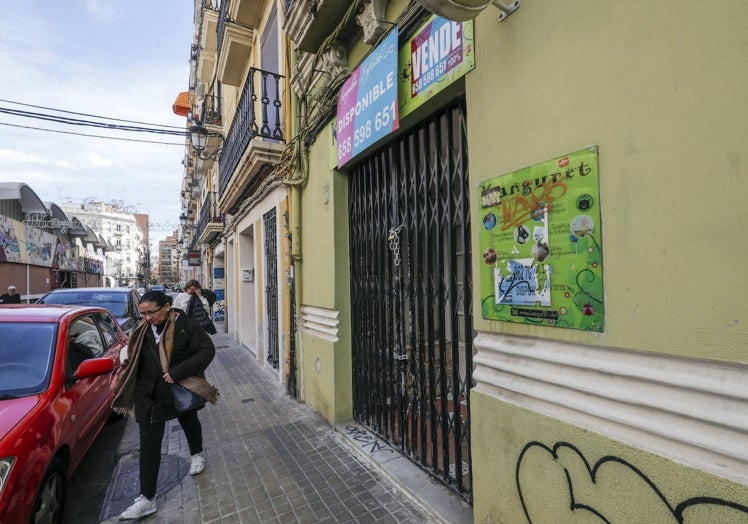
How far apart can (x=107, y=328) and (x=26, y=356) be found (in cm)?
181

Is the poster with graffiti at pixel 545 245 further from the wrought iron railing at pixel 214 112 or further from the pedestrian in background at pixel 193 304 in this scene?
the wrought iron railing at pixel 214 112

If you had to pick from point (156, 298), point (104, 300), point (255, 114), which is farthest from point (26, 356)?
point (255, 114)

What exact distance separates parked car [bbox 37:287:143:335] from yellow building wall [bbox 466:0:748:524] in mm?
7980

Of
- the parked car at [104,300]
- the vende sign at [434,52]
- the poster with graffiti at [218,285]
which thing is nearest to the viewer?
the vende sign at [434,52]

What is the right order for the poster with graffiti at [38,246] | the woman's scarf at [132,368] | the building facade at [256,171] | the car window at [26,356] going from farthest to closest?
Result: the poster with graffiti at [38,246], the building facade at [256,171], the woman's scarf at [132,368], the car window at [26,356]

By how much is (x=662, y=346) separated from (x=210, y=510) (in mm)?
3505

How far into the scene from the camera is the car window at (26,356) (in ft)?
9.55

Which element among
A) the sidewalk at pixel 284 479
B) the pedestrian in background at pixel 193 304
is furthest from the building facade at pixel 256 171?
the sidewalk at pixel 284 479

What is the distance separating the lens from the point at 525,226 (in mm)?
2146

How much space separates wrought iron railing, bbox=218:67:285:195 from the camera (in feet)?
20.5

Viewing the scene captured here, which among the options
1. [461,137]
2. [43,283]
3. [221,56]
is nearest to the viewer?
[461,137]

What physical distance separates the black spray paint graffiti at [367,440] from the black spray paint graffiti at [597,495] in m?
1.98

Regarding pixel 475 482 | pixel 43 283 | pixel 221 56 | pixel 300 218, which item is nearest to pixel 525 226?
pixel 475 482

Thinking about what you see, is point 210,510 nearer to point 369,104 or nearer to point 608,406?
point 608,406
